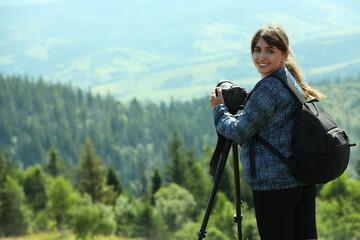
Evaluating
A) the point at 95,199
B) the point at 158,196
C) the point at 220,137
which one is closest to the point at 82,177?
the point at 95,199

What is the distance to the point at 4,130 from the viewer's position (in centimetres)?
17700

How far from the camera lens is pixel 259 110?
3010 mm

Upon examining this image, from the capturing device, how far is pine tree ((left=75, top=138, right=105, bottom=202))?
7525 centimetres

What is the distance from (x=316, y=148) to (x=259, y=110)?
40 centimetres

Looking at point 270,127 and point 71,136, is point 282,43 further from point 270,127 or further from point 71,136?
point 71,136

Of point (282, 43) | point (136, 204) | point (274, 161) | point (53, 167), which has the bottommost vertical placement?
point (136, 204)

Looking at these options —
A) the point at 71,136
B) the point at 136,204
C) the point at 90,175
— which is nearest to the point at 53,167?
the point at 90,175

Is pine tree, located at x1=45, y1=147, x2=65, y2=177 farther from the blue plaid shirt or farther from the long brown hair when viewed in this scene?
the blue plaid shirt

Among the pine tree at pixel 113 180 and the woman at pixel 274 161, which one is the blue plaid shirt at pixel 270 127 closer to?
the woman at pixel 274 161

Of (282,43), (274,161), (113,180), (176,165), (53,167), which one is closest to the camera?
(274,161)

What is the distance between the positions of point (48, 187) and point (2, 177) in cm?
1920

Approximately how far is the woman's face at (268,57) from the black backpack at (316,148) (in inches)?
13.5

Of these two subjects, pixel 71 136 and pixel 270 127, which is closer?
pixel 270 127

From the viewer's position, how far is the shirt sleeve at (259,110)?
3004 mm
